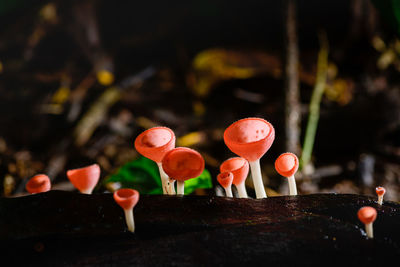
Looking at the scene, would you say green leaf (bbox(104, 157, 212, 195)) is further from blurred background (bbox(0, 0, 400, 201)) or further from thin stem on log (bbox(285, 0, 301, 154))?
thin stem on log (bbox(285, 0, 301, 154))

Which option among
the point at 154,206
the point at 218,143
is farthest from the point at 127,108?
the point at 154,206

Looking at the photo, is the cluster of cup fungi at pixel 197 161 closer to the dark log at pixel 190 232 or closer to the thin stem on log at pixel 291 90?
the dark log at pixel 190 232

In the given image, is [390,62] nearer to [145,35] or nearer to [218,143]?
[218,143]

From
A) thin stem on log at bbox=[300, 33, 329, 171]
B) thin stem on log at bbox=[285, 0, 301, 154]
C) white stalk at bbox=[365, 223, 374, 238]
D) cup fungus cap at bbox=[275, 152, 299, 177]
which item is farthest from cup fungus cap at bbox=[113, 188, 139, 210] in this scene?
thin stem on log at bbox=[300, 33, 329, 171]

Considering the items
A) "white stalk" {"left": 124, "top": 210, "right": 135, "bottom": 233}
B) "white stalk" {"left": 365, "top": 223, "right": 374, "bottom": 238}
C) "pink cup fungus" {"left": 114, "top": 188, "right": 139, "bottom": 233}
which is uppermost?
"pink cup fungus" {"left": 114, "top": 188, "right": 139, "bottom": 233}

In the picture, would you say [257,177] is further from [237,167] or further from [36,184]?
[36,184]

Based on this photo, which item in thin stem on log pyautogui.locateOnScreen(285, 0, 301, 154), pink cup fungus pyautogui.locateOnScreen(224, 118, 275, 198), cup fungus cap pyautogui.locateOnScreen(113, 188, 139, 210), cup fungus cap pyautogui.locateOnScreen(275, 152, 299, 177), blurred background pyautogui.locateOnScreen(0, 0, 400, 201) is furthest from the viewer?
blurred background pyautogui.locateOnScreen(0, 0, 400, 201)
